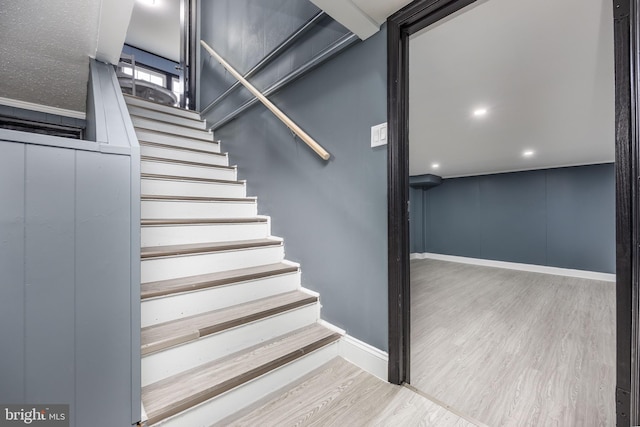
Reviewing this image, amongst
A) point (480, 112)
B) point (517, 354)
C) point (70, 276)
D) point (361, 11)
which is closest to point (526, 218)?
point (480, 112)

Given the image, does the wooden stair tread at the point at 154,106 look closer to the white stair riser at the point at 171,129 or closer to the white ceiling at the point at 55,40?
the white stair riser at the point at 171,129

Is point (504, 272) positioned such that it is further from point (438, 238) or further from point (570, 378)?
point (570, 378)

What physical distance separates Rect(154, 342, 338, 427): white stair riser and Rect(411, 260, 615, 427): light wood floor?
597 mm

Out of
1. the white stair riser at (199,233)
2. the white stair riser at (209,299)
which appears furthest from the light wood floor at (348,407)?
the white stair riser at (199,233)

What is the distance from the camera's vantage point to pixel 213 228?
1849 mm

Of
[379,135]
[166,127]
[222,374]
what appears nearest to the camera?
[222,374]

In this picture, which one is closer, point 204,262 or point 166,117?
point 204,262

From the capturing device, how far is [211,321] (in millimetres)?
1317

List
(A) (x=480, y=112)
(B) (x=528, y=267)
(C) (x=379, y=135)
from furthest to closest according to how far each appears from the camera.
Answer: (B) (x=528, y=267)
(A) (x=480, y=112)
(C) (x=379, y=135)

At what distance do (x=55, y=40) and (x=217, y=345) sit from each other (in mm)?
2139

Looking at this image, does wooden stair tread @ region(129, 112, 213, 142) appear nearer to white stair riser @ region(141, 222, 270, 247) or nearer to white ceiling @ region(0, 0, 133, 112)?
white ceiling @ region(0, 0, 133, 112)

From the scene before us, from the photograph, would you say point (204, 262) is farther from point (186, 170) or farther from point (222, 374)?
point (186, 170)

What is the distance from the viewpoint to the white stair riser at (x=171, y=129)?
8.60ft

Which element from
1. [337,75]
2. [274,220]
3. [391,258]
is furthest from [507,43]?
[274,220]
